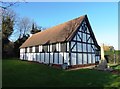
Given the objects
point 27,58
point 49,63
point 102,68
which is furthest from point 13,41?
point 102,68

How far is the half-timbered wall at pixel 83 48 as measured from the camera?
23344 mm

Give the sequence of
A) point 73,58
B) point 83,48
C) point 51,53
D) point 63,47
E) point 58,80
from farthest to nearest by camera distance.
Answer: point 51,53, point 83,48, point 63,47, point 73,58, point 58,80

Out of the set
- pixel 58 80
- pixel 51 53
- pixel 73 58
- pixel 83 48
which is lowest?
pixel 58 80

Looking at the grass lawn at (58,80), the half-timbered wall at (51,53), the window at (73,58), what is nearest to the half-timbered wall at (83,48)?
the window at (73,58)

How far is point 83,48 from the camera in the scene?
25000 millimetres

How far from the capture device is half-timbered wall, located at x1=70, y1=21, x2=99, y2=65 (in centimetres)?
2334

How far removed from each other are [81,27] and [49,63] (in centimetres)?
653

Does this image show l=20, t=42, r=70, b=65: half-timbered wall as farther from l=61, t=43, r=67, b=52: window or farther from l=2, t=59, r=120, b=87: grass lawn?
l=2, t=59, r=120, b=87: grass lawn

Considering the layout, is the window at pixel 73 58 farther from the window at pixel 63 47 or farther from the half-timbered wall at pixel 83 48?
the window at pixel 63 47

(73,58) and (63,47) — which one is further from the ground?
(63,47)

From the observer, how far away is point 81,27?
25.3 m

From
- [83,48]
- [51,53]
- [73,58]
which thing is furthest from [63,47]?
[83,48]

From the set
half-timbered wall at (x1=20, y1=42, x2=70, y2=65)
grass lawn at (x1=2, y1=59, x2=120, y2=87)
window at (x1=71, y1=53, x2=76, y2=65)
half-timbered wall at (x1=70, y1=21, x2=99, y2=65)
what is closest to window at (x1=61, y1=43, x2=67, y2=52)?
half-timbered wall at (x1=20, y1=42, x2=70, y2=65)

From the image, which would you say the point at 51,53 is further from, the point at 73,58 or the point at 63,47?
the point at 73,58
